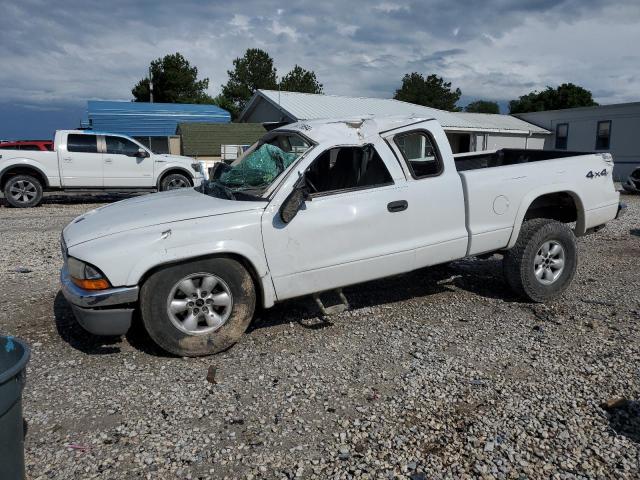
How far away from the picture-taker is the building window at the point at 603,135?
26703 mm

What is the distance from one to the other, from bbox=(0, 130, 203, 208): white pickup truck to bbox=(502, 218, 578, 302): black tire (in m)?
9.70

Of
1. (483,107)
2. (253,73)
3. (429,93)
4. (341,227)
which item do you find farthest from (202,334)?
(483,107)

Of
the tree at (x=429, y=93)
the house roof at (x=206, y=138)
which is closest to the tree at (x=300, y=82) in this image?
the tree at (x=429, y=93)

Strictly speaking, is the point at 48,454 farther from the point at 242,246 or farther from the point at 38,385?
the point at 242,246

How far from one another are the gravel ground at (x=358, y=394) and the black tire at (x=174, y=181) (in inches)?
336

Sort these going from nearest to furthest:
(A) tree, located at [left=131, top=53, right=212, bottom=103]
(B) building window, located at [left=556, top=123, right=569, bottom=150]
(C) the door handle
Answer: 1. (C) the door handle
2. (B) building window, located at [left=556, top=123, right=569, bottom=150]
3. (A) tree, located at [left=131, top=53, right=212, bottom=103]

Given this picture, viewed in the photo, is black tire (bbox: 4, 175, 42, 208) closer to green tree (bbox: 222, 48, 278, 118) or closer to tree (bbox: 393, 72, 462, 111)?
green tree (bbox: 222, 48, 278, 118)

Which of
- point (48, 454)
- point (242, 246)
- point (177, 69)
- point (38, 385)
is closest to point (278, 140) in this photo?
point (242, 246)

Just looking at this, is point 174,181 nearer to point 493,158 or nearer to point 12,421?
point 493,158

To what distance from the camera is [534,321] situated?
15.9 ft

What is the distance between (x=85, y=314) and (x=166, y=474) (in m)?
1.50

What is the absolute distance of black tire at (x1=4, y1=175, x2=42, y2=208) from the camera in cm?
1260

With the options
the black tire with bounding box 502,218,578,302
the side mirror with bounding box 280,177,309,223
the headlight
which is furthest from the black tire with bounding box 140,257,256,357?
the black tire with bounding box 502,218,578,302

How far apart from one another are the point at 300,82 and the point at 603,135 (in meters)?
36.7
